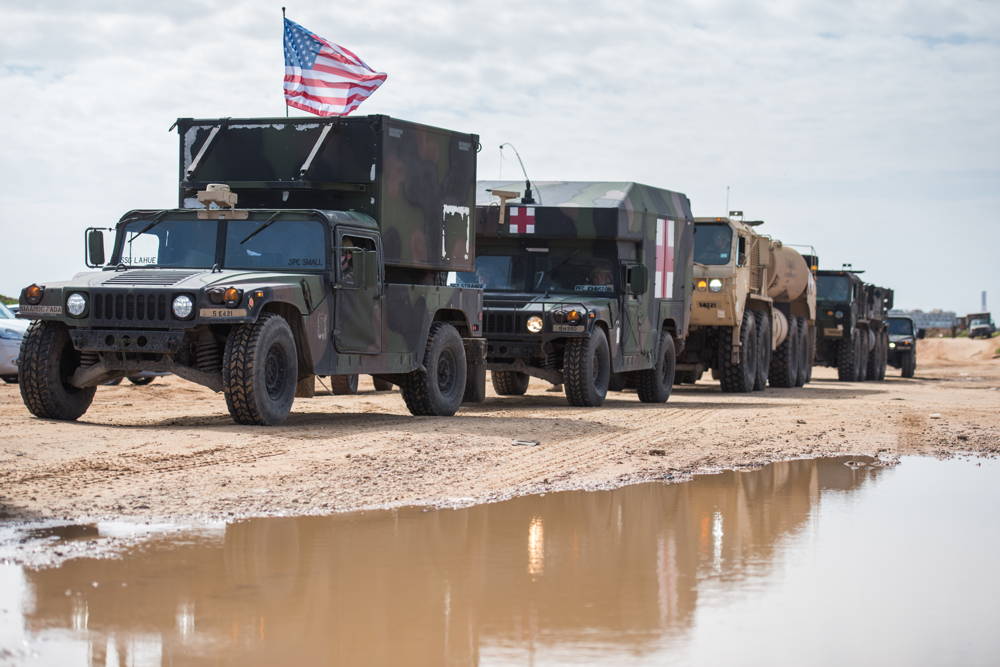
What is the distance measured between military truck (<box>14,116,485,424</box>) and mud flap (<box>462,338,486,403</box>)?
0.05 meters

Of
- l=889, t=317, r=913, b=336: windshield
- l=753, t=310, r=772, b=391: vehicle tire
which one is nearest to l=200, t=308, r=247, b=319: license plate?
l=753, t=310, r=772, b=391: vehicle tire

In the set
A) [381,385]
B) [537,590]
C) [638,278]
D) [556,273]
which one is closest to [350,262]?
[556,273]

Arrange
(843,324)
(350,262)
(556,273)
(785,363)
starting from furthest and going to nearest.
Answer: (843,324)
(785,363)
(556,273)
(350,262)

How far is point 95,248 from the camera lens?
470 inches

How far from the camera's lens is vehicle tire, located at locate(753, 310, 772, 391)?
2330 cm

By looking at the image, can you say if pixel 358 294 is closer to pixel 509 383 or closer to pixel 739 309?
pixel 509 383

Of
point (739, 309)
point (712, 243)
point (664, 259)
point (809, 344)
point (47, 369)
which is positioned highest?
point (712, 243)

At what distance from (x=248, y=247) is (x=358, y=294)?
40.6 inches

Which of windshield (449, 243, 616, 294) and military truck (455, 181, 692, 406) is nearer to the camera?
military truck (455, 181, 692, 406)

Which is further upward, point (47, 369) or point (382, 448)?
point (47, 369)

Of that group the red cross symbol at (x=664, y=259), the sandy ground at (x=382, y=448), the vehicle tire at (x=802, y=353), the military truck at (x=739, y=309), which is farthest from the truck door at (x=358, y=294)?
the vehicle tire at (x=802, y=353)

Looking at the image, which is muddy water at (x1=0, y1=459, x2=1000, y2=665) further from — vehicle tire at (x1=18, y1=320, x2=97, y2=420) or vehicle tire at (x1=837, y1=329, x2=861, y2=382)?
vehicle tire at (x1=837, y1=329, x2=861, y2=382)

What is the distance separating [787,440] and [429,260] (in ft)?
12.2

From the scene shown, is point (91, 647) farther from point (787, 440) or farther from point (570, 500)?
point (787, 440)
